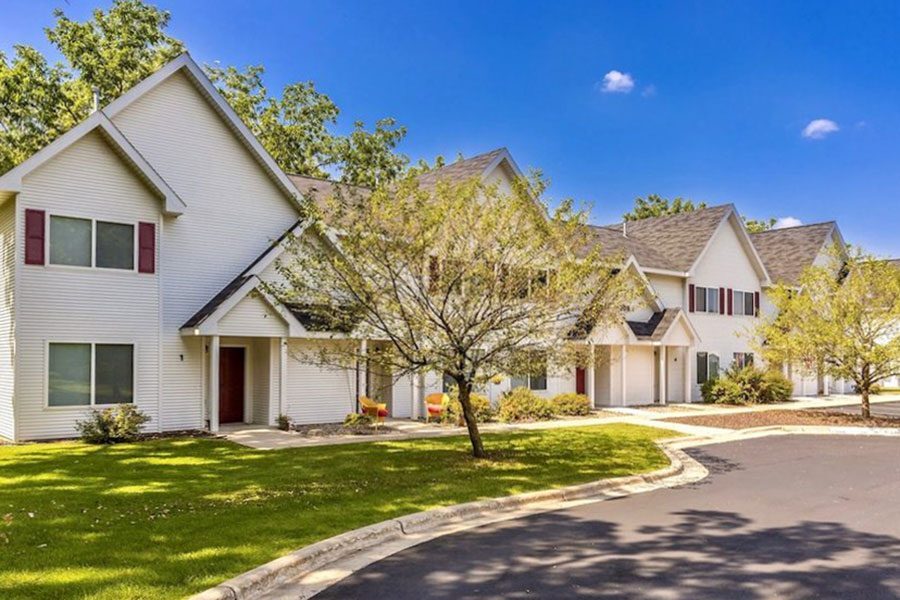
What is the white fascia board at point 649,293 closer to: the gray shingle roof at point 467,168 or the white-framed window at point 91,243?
the gray shingle roof at point 467,168

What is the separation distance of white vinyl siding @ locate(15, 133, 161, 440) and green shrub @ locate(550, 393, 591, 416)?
12.8 meters

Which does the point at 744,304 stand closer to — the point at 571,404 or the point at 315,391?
the point at 571,404

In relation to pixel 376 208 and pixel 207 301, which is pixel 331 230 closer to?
pixel 376 208

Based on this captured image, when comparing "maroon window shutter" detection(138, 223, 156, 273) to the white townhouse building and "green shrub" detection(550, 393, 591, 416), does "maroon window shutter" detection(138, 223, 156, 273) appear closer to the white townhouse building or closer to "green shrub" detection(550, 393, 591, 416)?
the white townhouse building

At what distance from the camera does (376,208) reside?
1188 centimetres

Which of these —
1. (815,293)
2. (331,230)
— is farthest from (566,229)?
(815,293)

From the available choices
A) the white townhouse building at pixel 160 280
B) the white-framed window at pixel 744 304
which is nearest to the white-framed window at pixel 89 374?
the white townhouse building at pixel 160 280

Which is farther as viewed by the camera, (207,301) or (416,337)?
(207,301)

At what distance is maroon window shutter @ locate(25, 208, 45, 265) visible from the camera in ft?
50.2

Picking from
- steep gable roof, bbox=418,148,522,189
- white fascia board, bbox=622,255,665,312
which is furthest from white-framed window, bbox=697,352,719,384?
steep gable roof, bbox=418,148,522,189

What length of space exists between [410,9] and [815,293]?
1779 centimetres

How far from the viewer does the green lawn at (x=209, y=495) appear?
6410mm

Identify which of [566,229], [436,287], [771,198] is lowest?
[436,287]

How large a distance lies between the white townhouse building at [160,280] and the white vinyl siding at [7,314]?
49mm
